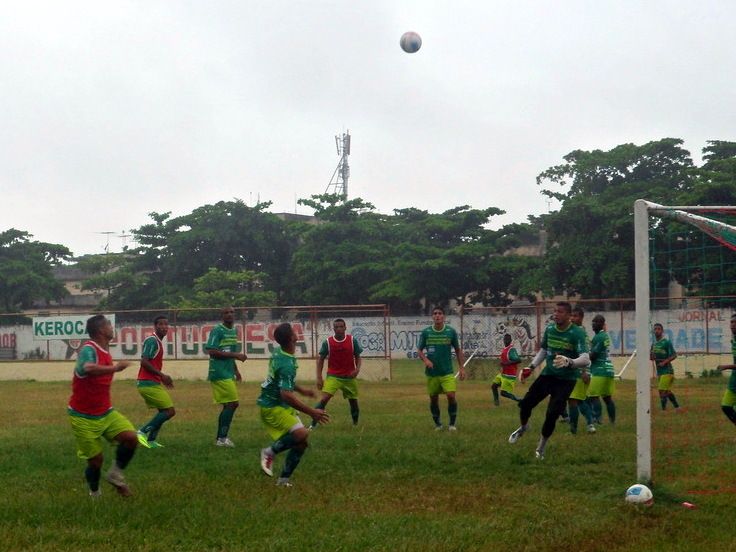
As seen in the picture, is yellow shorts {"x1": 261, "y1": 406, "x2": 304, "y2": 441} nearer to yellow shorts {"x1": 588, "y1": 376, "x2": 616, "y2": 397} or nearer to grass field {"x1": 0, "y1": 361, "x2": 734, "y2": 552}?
grass field {"x1": 0, "y1": 361, "x2": 734, "y2": 552}

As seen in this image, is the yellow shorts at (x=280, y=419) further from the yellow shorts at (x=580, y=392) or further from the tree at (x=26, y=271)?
the tree at (x=26, y=271)

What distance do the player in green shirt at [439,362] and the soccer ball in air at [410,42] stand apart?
9.52m

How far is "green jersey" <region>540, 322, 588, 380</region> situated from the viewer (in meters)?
12.4

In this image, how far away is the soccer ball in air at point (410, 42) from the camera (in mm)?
23266

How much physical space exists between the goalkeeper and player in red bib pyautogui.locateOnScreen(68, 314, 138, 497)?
16.7 ft

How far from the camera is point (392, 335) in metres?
39.6

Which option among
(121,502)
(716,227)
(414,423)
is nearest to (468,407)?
(414,423)

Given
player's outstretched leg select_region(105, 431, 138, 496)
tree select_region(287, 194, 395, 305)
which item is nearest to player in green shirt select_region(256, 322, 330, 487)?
player's outstretched leg select_region(105, 431, 138, 496)

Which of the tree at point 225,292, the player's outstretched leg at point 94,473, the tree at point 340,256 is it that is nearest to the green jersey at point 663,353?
the player's outstretched leg at point 94,473

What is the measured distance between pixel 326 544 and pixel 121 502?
2.53m

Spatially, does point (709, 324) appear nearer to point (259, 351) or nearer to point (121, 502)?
point (259, 351)

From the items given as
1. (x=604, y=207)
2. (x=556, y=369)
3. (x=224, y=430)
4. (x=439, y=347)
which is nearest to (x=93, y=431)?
(x=224, y=430)

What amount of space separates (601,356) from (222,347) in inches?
256

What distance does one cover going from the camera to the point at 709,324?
103 ft
